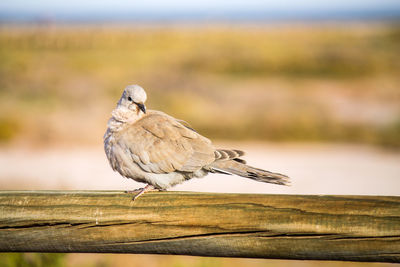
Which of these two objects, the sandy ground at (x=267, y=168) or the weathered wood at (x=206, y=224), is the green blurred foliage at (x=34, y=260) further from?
the sandy ground at (x=267, y=168)

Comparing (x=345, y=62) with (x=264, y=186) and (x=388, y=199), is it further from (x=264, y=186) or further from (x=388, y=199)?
(x=388, y=199)

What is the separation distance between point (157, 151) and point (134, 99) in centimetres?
32

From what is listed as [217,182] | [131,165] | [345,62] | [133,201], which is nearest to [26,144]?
[217,182]

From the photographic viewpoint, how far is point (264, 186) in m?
8.57

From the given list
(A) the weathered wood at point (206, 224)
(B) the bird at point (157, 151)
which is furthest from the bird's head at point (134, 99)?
(A) the weathered wood at point (206, 224)

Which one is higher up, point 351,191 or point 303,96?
point 303,96

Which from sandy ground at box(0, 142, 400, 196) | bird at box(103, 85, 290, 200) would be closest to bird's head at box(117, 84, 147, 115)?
bird at box(103, 85, 290, 200)

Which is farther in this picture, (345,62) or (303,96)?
(345,62)

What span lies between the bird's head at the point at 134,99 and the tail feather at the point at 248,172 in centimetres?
54

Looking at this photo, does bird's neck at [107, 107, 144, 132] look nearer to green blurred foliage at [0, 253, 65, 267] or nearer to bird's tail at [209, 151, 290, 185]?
bird's tail at [209, 151, 290, 185]

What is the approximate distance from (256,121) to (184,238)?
1258 cm

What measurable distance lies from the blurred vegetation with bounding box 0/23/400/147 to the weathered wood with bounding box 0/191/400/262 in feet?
35.6

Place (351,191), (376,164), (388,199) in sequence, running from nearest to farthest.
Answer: (388,199)
(351,191)
(376,164)

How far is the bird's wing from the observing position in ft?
8.82
